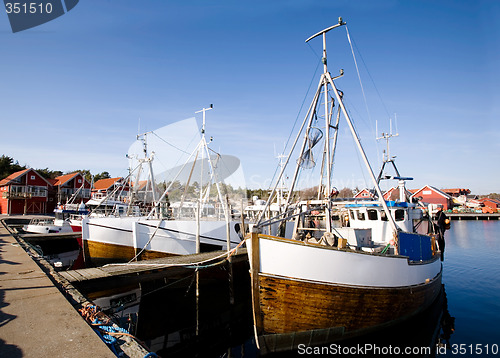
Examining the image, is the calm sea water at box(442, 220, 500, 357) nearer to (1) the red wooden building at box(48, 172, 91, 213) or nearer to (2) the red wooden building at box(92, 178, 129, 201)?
(2) the red wooden building at box(92, 178, 129, 201)

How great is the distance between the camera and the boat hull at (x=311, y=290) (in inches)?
294

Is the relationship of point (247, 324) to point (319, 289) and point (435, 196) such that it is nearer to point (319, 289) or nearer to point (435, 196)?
point (319, 289)

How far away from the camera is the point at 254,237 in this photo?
764cm

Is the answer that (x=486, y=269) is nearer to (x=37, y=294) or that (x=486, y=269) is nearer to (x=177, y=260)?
(x=177, y=260)

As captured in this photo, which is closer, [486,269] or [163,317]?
[163,317]

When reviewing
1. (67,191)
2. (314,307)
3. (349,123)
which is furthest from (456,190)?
(67,191)

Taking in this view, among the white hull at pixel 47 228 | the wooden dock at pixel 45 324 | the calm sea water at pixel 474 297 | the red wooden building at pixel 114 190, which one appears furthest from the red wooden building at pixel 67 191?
the calm sea water at pixel 474 297

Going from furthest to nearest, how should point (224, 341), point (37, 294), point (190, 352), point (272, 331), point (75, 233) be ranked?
1. point (75, 233)
2. point (224, 341)
3. point (190, 352)
4. point (272, 331)
5. point (37, 294)

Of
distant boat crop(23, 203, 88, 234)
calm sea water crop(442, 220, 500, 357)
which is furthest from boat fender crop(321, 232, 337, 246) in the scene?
distant boat crop(23, 203, 88, 234)

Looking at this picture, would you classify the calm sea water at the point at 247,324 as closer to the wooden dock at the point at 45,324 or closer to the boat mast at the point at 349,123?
the wooden dock at the point at 45,324

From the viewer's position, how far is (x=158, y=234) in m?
15.8

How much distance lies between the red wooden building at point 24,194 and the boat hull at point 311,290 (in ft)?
175

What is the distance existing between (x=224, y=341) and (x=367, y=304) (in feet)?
16.1

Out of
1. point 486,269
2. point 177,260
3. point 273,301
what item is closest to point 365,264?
→ point 273,301
